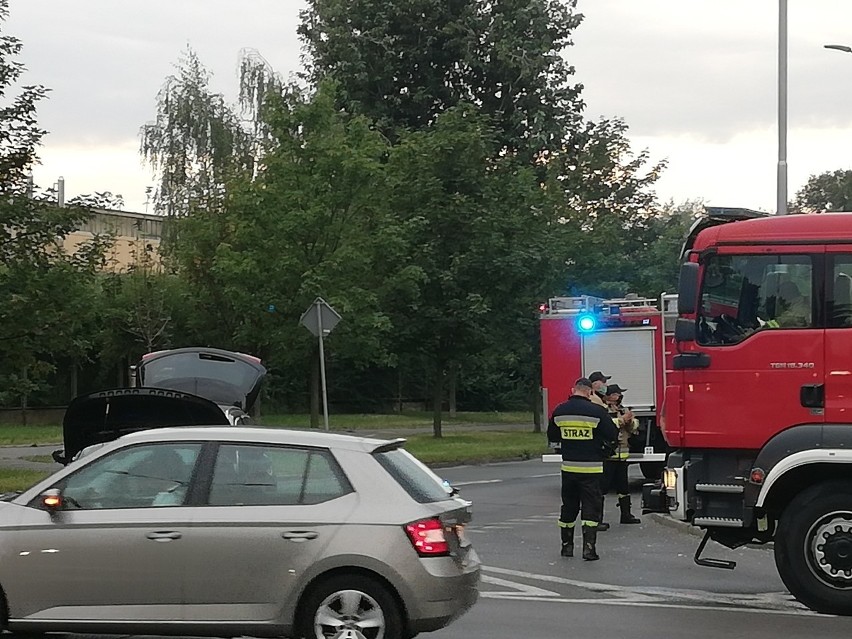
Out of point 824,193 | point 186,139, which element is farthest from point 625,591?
point 824,193

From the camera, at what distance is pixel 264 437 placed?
335 inches

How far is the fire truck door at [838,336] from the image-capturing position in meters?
10.9

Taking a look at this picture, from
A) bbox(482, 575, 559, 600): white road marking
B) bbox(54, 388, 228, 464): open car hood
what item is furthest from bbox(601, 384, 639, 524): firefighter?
bbox(54, 388, 228, 464): open car hood

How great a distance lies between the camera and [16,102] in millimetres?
22375

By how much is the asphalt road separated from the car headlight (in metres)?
0.92

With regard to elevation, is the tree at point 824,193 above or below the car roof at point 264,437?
above

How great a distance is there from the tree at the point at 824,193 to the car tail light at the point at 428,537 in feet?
260

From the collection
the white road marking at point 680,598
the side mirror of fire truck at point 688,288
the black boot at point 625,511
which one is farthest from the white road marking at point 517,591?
the black boot at point 625,511

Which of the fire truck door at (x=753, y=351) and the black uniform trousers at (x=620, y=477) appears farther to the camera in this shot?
the black uniform trousers at (x=620, y=477)

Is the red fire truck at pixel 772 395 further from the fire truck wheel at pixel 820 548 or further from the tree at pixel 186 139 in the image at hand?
the tree at pixel 186 139

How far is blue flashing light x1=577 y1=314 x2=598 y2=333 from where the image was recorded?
23547mm

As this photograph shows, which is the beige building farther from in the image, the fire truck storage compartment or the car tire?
the car tire

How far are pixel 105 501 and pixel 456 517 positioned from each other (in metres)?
2.19

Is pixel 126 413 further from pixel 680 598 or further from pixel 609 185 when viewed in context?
pixel 609 185
